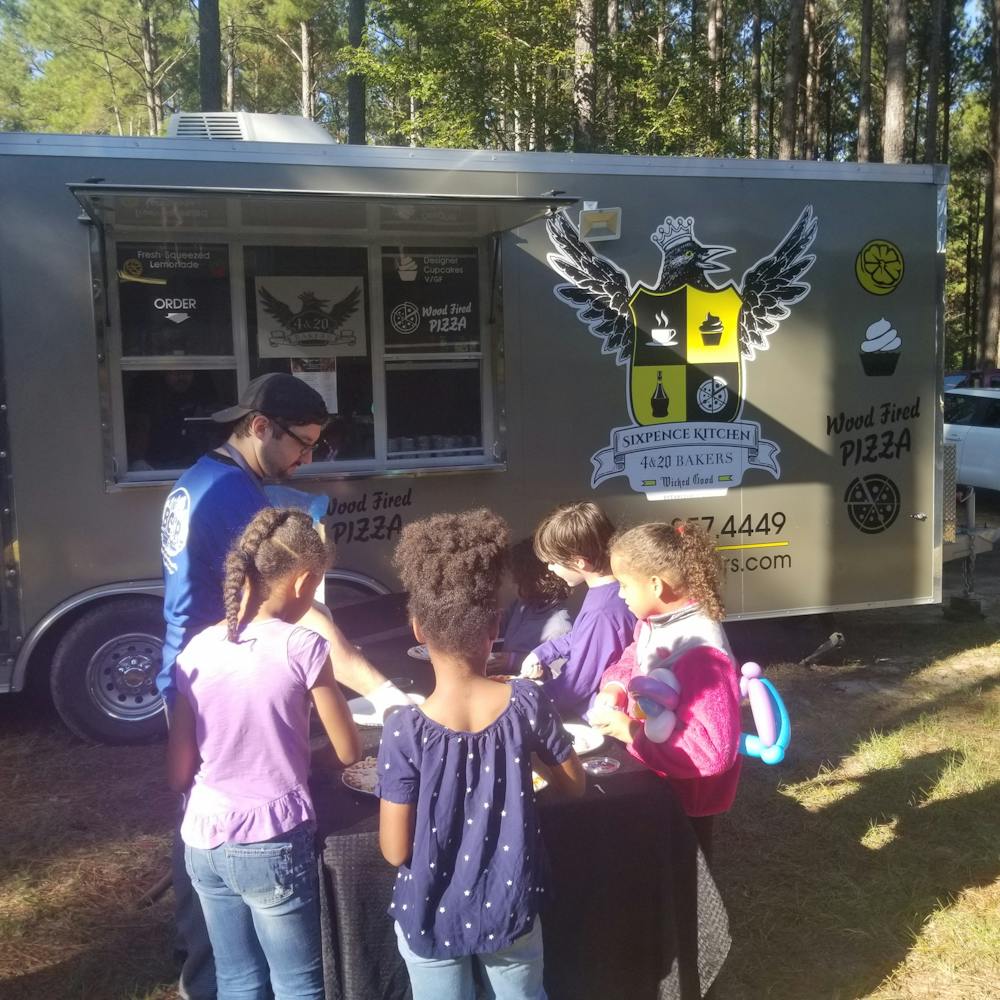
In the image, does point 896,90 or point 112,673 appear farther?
point 896,90

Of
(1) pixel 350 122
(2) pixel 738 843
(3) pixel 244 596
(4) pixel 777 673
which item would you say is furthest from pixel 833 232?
(1) pixel 350 122

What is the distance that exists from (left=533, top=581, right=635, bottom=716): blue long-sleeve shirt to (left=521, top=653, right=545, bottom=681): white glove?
52 millimetres

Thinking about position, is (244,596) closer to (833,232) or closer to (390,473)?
(390,473)

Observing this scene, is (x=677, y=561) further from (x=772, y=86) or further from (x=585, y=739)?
(x=772, y=86)

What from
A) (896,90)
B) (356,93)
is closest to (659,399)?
(896,90)

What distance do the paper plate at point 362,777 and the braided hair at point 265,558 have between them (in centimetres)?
56

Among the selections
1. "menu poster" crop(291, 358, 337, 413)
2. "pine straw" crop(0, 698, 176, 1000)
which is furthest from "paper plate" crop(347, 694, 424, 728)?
"menu poster" crop(291, 358, 337, 413)

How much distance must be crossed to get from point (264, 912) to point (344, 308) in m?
3.64

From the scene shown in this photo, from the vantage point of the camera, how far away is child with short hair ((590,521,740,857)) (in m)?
2.61

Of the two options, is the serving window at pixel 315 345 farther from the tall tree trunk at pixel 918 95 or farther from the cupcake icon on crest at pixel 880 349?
the tall tree trunk at pixel 918 95

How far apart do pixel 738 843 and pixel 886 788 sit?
94cm

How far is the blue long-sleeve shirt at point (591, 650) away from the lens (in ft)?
10.5

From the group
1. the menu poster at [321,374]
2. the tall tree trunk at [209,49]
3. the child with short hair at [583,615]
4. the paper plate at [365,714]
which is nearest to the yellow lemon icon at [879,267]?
the menu poster at [321,374]

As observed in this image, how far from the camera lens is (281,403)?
297cm
